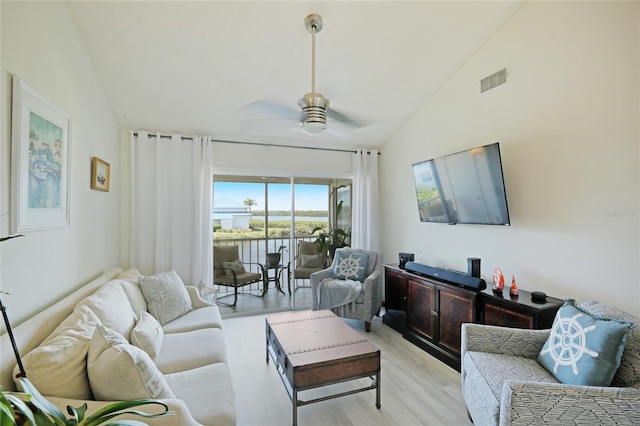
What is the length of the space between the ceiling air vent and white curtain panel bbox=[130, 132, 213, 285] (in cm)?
319

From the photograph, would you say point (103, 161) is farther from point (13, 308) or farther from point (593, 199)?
point (593, 199)

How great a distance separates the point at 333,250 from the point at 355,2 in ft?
10.2

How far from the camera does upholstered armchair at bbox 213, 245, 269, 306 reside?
4.17 m

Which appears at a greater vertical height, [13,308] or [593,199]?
[593,199]

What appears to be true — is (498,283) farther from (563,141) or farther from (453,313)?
(563,141)

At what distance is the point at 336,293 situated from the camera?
3.62 meters

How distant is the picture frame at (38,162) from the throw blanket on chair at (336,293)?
2531mm

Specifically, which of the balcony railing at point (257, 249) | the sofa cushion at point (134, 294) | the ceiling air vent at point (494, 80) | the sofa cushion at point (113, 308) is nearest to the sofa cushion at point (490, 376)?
the sofa cushion at point (113, 308)

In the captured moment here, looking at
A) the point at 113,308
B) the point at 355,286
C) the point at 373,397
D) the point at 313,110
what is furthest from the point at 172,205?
the point at 373,397

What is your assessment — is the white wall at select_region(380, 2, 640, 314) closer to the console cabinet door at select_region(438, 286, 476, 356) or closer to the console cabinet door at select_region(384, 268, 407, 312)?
the console cabinet door at select_region(438, 286, 476, 356)

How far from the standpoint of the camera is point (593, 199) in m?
2.21

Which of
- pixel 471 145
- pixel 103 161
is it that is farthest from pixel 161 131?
pixel 471 145

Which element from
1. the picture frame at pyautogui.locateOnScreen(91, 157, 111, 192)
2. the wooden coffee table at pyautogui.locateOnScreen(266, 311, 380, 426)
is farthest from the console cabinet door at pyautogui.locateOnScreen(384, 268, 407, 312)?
the picture frame at pyautogui.locateOnScreen(91, 157, 111, 192)

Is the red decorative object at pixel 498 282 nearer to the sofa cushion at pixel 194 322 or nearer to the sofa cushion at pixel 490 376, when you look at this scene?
the sofa cushion at pixel 490 376
